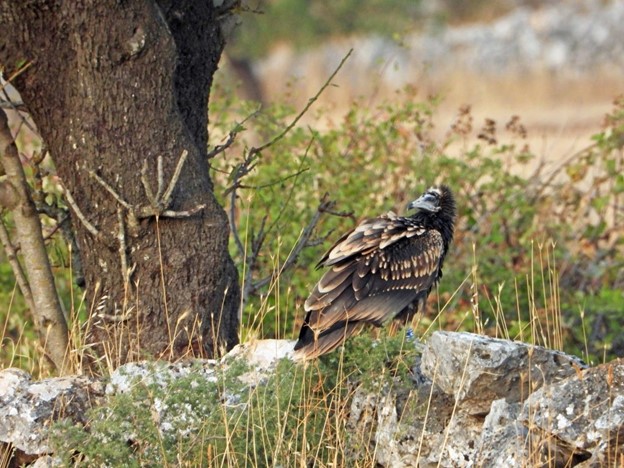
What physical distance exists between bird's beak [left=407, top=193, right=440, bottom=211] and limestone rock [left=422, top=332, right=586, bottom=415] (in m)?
2.42

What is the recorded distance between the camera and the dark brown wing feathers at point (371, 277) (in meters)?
6.95

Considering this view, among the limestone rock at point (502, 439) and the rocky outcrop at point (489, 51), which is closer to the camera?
the limestone rock at point (502, 439)

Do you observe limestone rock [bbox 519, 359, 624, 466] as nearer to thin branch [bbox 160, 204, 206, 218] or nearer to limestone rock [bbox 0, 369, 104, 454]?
limestone rock [bbox 0, 369, 104, 454]

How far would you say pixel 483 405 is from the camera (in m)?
5.88

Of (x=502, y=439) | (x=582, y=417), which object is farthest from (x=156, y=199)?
(x=582, y=417)

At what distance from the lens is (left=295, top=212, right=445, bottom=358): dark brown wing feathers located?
22.8 ft

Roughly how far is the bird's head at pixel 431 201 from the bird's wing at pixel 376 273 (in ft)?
1.10

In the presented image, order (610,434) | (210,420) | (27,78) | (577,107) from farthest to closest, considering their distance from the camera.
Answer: (577,107) → (27,78) → (210,420) → (610,434)

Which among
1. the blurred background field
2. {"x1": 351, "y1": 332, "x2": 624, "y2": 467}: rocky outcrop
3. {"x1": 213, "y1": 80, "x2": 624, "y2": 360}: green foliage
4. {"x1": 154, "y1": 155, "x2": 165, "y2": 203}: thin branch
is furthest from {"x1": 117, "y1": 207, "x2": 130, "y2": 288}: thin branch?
{"x1": 213, "y1": 80, "x2": 624, "y2": 360}: green foliage

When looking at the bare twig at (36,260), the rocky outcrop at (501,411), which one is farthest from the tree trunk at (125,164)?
the rocky outcrop at (501,411)

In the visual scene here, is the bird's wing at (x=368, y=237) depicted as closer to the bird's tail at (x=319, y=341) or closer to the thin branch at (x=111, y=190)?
the bird's tail at (x=319, y=341)

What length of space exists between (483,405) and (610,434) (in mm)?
806

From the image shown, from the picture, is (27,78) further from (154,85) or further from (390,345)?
(390,345)

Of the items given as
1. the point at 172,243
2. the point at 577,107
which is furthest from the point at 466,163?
the point at 577,107
